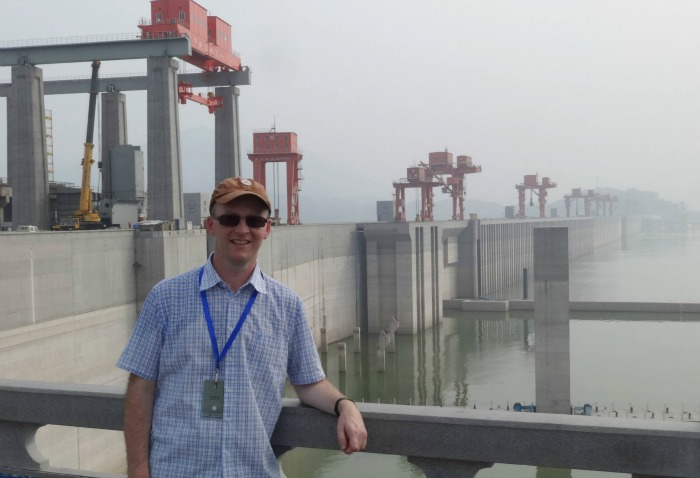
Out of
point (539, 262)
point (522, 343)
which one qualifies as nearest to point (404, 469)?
point (539, 262)

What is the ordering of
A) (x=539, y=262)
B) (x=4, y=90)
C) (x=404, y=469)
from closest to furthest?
1. (x=404, y=469)
2. (x=539, y=262)
3. (x=4, y=90)

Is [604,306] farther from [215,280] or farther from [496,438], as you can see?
[215,280]

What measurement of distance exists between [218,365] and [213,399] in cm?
16

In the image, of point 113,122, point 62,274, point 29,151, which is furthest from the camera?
point 113,122

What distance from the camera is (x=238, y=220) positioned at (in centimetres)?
336

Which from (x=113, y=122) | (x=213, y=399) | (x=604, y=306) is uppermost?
(x=113, y=122)

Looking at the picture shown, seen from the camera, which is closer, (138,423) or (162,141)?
(138,423)

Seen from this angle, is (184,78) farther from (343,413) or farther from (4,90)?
(343,413)

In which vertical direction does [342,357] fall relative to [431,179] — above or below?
below

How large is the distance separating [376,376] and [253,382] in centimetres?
3614

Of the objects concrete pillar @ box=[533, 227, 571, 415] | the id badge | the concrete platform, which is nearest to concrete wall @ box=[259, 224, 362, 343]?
concrete pillar @ box=[533, 227, 571, 415]

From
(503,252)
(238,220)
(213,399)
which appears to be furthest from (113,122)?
(503,252)

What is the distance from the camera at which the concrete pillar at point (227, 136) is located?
134 ft

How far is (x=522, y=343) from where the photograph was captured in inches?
1837
